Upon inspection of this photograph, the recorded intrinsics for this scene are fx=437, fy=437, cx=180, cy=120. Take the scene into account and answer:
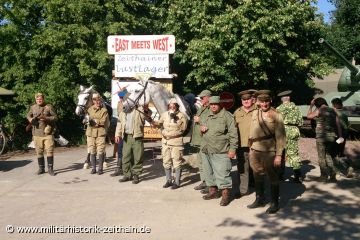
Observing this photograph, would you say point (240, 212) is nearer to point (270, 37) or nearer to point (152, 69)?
point (152, 69)

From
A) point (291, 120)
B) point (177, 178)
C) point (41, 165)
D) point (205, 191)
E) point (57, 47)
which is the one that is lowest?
point (205, 191)

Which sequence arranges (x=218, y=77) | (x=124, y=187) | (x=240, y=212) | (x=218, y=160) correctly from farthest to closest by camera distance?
1. (x=218, y=77)
2. (x=124, y=187)
3. (x=218, y=160)
4. (x=240, y=212)

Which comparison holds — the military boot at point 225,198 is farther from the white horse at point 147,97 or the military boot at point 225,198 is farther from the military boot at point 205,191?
the white horse at point 147,97

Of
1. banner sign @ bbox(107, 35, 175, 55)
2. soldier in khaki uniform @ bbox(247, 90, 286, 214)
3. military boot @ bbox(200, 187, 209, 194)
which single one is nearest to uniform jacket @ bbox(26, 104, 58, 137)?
banner sign @ bbox(107, 35, 175, 55)

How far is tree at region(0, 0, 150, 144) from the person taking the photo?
1580cm

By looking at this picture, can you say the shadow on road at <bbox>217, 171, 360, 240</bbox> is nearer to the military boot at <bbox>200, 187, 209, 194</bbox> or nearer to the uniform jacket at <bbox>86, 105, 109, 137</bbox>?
the military boot at <bbox>200, 187, 209, 194</bbox>

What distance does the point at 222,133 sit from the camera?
723 centimetres

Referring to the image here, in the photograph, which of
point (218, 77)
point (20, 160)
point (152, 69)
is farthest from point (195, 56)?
point (20, 160)

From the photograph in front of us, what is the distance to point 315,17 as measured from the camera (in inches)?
760

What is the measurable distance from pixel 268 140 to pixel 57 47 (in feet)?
36.7

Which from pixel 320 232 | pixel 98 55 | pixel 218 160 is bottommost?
pixel 320 232

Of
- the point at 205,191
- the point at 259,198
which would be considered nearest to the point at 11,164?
the point at 205,191

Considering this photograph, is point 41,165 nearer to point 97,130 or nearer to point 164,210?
point 97,130

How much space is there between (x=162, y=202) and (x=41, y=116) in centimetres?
371
